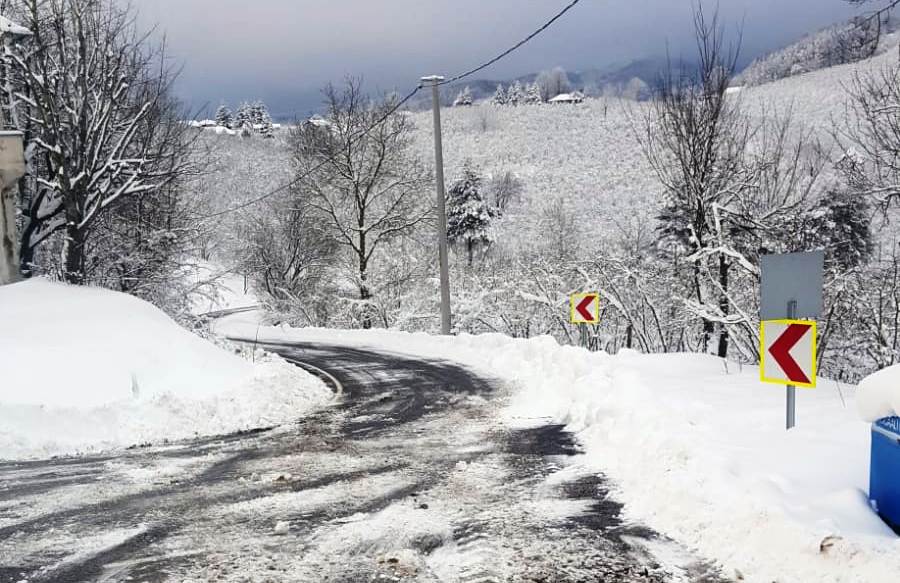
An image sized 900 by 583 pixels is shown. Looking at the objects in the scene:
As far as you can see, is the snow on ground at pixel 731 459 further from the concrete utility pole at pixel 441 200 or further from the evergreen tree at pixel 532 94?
the evergreen tree at pixel 532 94

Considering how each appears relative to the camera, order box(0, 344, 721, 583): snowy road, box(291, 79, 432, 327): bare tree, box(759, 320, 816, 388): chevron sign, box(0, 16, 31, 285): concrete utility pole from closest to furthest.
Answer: box(0, 344, 721, 583): snowy road
box(759, 320, 816, 388): chevron sign
box(0, 16, 31, 285): concrete utility pole
box(291, 79, 432, 327): bare tree

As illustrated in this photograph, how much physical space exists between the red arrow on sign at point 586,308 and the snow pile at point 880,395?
9.28 m

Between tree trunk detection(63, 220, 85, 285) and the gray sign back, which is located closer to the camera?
the gray sign back

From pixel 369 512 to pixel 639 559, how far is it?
231 cm

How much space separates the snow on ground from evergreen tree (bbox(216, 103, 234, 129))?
13791cm

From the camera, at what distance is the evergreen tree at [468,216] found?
58688 mm

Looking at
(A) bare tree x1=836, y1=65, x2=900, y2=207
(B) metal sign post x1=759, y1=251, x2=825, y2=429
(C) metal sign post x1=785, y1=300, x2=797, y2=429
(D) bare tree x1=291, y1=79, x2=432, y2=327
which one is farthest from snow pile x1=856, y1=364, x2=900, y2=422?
(D) bare tree x1=291, y1=79, x2=432, y2=327

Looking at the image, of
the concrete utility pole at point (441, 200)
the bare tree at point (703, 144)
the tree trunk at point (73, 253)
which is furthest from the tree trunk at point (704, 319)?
the tree trunk at point (73, 253)

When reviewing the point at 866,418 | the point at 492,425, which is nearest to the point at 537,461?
the point at 492,425

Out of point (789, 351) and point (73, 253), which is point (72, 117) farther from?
point (789, 351)

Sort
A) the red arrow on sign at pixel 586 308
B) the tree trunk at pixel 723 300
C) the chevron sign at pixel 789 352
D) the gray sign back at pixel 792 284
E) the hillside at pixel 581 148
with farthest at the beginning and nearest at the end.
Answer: the hillside at pixel 581 148 < the tree trunk at pixel 723 300 < the red arrow on sign at pixel 586 308 < the gray sign back at pixel 792 284 < the chevron sign at pixel 789 352

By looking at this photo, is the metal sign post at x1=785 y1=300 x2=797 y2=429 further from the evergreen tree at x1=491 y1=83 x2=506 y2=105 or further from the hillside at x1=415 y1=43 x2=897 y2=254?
the evergreen tree at x1=491 y1=83 x2=506 y2=105

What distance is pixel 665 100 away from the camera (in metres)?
17.1

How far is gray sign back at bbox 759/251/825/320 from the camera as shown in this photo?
6.70 meters
